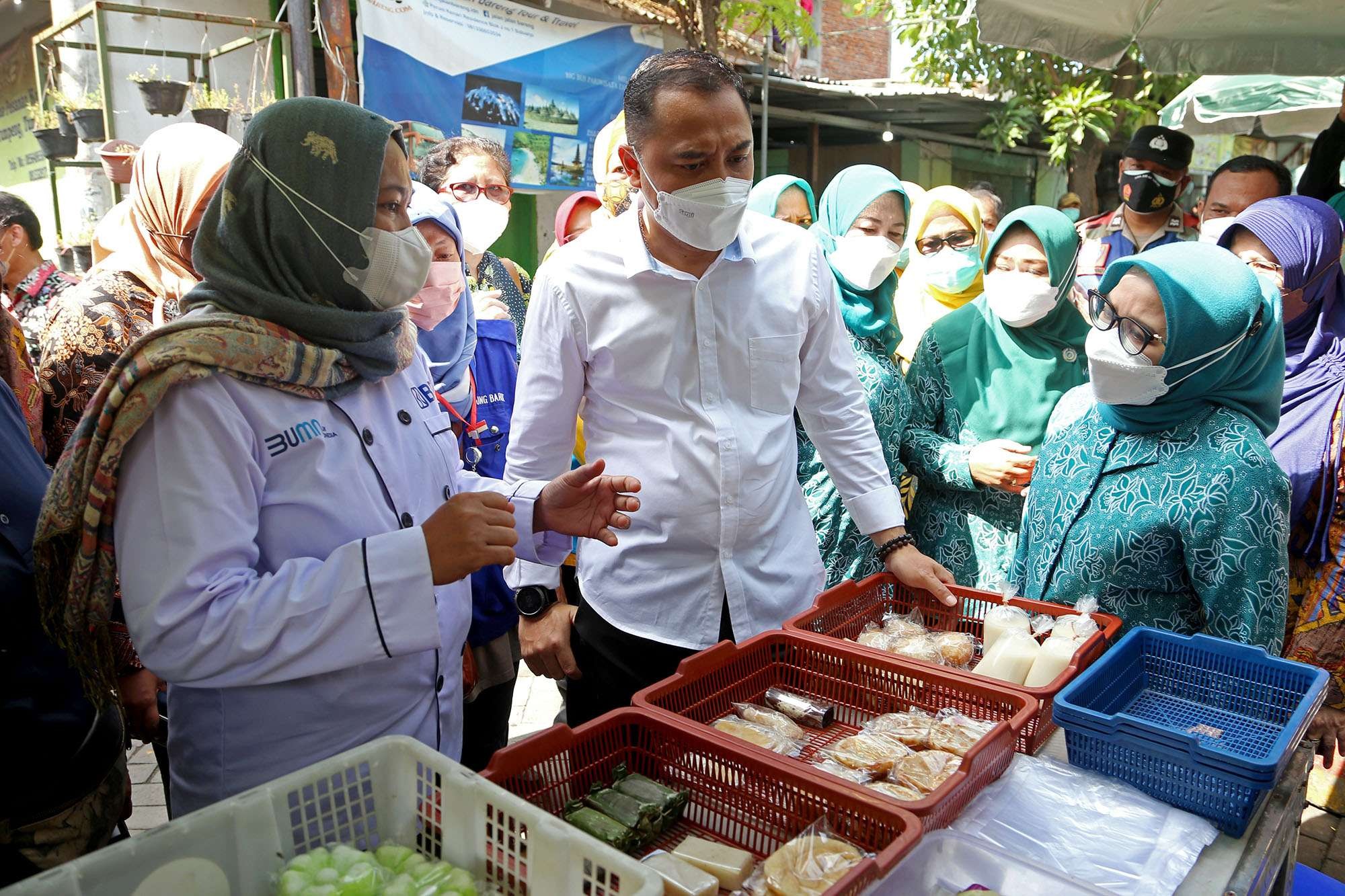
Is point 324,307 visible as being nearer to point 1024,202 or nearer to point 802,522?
point 802,522

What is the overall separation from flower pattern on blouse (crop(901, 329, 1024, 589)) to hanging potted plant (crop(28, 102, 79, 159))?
5.56 metres

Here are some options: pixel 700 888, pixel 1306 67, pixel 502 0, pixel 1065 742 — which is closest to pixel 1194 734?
pixel 1065 742

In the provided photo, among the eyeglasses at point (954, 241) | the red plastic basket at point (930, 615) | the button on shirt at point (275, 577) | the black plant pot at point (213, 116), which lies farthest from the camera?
Result: the black plant pot at point (213, 116)

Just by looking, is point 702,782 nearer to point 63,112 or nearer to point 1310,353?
point 1310,353

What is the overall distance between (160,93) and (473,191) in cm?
256

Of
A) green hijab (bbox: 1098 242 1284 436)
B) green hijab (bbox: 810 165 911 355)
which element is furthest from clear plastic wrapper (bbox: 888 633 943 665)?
green hijab (bbox: 810 165 911 355)

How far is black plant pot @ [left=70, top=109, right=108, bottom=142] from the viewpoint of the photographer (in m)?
5.41

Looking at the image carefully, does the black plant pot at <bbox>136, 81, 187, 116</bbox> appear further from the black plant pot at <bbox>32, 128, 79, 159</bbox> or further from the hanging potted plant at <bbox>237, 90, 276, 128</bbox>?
the black plant pot at <bbox>32, 128, 79, 159</bbox>

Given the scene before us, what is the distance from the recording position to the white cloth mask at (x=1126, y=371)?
1.98 metres

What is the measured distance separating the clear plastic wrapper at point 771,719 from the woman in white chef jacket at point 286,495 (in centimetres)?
46

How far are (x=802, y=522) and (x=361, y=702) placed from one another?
3.73ft

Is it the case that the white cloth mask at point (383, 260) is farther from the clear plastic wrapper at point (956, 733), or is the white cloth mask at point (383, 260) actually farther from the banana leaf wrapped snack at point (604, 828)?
the clear plastic wrapper at point (956, 733)

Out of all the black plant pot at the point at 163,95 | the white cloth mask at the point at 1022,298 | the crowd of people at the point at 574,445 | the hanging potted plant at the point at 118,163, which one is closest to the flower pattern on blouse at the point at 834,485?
the crowd of people at the point at 574,445

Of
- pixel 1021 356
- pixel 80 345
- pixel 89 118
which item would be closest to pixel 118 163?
pixel 89 118
